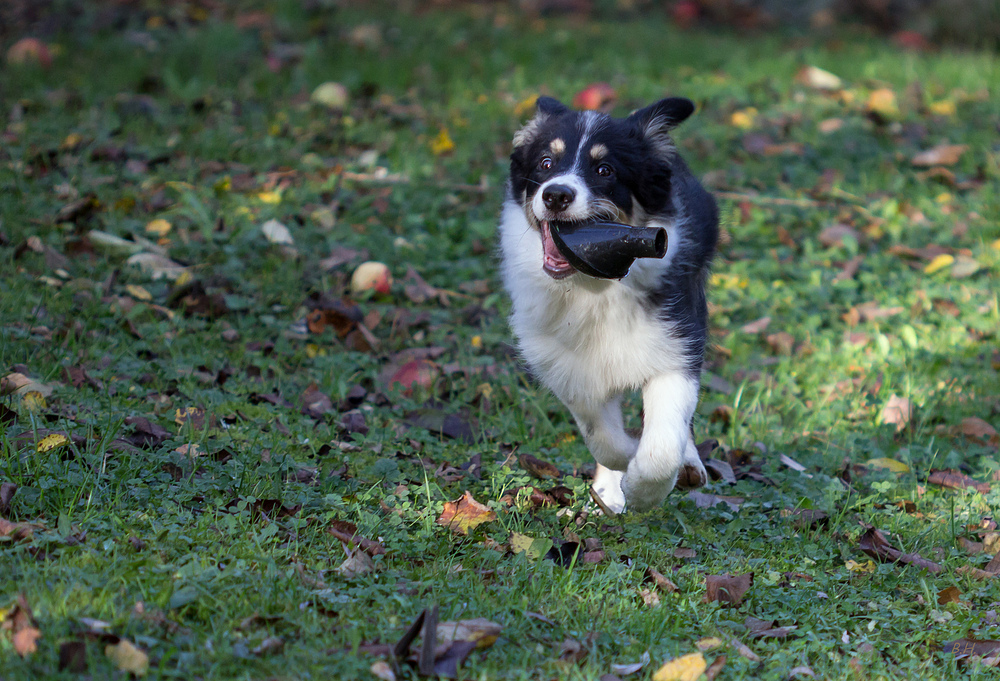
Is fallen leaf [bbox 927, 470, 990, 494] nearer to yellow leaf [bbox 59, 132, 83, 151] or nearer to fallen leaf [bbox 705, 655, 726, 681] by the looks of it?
fallen leaf [bbox 705, 655, 726, 681]

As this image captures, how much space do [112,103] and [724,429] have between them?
499 centimetres

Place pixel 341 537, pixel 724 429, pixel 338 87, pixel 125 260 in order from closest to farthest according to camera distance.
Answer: pixel 341 537, pixel 724 429, pixel 125 260, pixel 338 87

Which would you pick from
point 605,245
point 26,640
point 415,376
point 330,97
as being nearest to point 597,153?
point 605,245

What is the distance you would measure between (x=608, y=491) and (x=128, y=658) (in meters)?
1.90

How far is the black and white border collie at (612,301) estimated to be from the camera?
11.4 ft

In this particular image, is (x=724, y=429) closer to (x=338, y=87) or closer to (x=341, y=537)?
(x=341, y=537)

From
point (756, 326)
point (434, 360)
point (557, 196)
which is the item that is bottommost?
point (756, 326)

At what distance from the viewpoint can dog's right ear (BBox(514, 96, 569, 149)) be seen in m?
3.87

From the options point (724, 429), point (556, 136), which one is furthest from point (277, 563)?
point (724, 429)

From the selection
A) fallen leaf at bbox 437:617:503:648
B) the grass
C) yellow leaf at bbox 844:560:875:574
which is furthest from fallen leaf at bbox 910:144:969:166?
fallen leaf at bbox 437:617:503:648

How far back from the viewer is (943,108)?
320 inches

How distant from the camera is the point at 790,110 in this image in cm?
798

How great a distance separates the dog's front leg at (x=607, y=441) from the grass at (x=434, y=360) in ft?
0.42

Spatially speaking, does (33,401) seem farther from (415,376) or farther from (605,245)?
(605,245)
